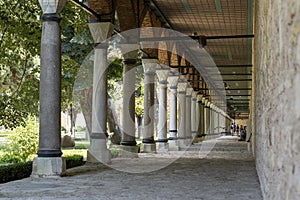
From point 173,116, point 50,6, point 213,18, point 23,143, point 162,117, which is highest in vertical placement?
point 213,18

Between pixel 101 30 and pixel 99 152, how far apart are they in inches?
123

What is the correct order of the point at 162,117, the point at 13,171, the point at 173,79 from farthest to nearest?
the point at 173,79 → the point at 162,117 → the point at 13,171

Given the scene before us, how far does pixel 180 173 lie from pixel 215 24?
943 centimetres

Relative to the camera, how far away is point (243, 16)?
16734mm

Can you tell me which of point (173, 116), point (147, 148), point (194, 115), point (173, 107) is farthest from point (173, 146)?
point (194, 115)

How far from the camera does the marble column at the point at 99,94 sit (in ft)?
40.5

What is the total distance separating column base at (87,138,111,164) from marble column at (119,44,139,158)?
2.72 metres

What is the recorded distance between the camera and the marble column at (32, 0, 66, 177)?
8943 millimetres

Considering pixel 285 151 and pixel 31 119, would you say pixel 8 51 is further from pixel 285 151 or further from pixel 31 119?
pixel 285 151

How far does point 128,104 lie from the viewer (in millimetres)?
15219

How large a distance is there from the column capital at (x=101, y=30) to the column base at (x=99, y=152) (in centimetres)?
257

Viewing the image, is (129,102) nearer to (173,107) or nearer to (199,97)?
(173,107)

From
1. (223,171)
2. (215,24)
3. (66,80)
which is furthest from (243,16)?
(223,171)

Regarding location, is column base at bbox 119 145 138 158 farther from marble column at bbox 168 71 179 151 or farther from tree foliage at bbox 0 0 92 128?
marble column at bbox 168 71 179 151
